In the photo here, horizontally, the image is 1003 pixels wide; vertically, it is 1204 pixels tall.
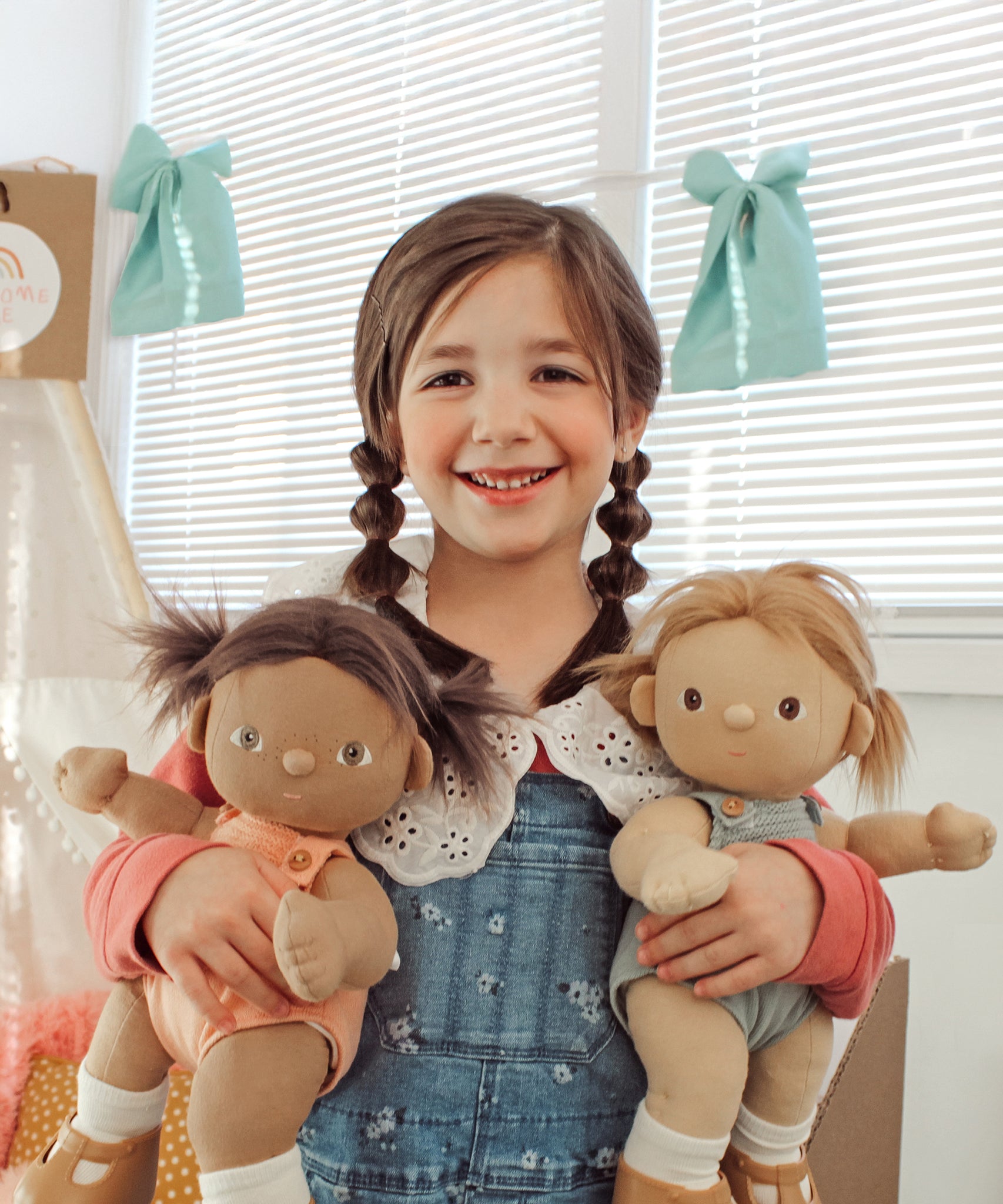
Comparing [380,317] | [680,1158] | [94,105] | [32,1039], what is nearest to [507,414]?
[380,317]

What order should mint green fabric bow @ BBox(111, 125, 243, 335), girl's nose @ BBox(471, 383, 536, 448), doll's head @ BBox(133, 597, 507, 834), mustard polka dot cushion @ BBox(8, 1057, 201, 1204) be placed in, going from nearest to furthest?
doll's head @ BBox(133, 597, 507, 834) → girl's nose @ BBox(471, 383, 536, 448) → mustard polka dot cushion @ BBox(8, 1057, 201, 1204) → mint green fabric bow @ BBox(111, 125, 243, 335)

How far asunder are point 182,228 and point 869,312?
4.00ft

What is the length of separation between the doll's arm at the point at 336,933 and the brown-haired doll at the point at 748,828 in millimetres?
160

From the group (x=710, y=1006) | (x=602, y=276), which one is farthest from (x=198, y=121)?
(x=710, y=1006)

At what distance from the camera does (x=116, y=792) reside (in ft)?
2.45

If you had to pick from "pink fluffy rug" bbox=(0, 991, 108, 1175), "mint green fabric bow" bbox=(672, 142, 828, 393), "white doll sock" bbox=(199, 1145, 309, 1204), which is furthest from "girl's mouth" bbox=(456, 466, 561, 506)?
"pink fluffy rug" bbox=(0, 991, 108, 1175)

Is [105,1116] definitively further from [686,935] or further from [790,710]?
Answer: [790,710]

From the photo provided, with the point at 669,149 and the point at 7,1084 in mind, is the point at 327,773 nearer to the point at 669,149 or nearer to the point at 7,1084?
the point at 7,1084

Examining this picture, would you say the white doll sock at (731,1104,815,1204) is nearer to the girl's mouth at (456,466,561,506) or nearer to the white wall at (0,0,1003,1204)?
the girl's mouth at (456,466,561,506)

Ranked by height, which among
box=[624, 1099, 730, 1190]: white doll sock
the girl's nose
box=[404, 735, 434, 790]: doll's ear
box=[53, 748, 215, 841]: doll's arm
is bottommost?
box=[624, 1099, 730, 1190]: white doll sock

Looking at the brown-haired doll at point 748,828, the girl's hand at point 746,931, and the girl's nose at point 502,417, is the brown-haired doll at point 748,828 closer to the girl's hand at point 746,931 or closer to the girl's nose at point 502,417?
the girl's hand at point 746,931

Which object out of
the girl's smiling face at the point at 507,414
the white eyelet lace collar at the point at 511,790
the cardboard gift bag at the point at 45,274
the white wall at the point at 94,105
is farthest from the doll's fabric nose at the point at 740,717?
the white wall at the point at 94,105

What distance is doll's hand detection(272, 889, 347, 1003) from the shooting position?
1.88 feet

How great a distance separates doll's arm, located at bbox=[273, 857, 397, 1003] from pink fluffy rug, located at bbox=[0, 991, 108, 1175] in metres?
0.88
